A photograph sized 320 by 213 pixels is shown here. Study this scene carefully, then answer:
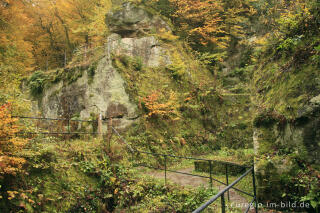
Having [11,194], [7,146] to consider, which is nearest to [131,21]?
[7,146]

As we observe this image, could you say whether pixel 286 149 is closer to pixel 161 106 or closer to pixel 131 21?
pixel 161 106

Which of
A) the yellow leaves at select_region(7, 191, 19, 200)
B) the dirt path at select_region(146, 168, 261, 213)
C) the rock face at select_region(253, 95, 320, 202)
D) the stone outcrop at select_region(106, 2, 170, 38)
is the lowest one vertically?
the dirt path at select_region(146, 168, 261, 213)

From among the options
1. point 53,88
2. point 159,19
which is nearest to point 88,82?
point 53,88

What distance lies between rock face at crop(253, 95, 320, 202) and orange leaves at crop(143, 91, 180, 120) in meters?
6.40

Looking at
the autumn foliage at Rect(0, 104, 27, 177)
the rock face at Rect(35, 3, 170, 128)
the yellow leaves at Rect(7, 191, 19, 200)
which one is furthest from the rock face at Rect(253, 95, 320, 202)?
the rock face at Rect(35, 3, 170, 128)

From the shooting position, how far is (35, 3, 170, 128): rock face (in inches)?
433

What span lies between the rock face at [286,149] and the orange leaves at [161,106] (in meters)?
6.40

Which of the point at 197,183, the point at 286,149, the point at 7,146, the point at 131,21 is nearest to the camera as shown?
the point at 286,149

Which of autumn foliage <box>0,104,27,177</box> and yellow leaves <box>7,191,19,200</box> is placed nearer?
yellow leaves <box>7,191,19,200</box>

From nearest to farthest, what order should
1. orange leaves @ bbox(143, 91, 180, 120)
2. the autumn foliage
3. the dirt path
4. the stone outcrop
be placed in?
the autumn foliage < the dirt path < orange leaves @ bbox(143, 91, 180, 120) < the stone outcrop

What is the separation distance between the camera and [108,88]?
11.2m

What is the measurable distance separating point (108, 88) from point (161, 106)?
3.18 m

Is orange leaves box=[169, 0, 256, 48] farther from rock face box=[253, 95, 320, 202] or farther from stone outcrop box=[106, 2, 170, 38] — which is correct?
rock face box=[253, 95, 320, 202]

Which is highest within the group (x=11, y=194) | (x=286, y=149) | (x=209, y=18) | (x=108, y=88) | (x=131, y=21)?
(x=209, y=18)
